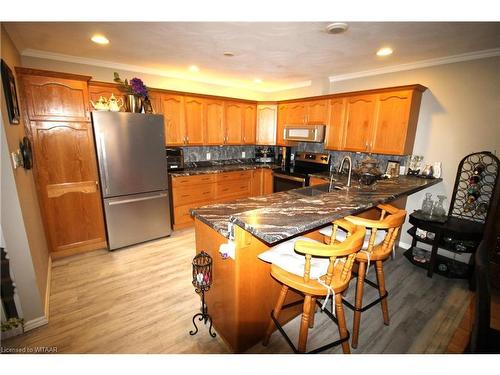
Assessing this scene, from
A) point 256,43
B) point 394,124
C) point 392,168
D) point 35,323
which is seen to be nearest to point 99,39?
point 256,43

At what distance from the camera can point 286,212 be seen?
4.68 ft

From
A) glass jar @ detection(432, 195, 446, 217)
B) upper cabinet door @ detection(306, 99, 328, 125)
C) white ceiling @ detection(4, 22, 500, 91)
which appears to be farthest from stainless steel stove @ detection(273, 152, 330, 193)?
glass jar @ detection(432, 195, 446, 217)

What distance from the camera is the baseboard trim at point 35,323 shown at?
1825 millimetres

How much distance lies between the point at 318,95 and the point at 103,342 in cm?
428

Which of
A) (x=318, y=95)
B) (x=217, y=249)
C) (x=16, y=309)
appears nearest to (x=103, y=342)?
(x=16, y=309)

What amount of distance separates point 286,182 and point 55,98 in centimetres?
340

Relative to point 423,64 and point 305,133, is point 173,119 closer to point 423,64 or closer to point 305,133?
point 305,133

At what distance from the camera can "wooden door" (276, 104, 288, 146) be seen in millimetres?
4457

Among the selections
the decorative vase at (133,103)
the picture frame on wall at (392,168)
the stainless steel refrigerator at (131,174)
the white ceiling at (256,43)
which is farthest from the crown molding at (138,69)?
the picture frame on wall at (392,168)

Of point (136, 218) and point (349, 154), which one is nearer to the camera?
point (136, 218)

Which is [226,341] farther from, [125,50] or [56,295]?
[125,50]

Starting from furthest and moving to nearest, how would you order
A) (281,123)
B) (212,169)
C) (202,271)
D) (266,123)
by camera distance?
(266,123)
(281,123)
(212,169)
(202,271)
